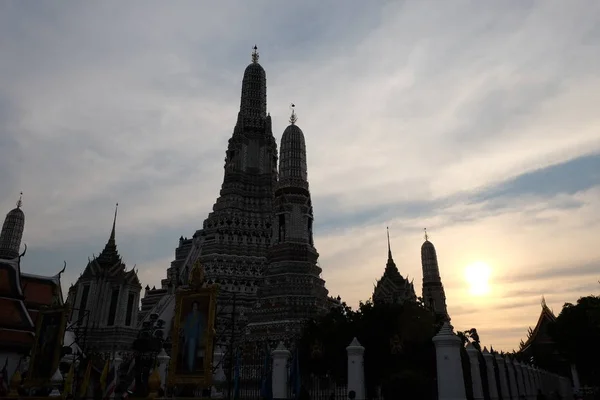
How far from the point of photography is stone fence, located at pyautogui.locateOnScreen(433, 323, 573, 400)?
18.0 metres

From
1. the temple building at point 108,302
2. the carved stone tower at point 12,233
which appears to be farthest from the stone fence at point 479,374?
the carved stone tower at point 12,233

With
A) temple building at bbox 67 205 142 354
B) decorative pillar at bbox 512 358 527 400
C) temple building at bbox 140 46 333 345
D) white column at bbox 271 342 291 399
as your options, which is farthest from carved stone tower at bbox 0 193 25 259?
decorative pillar at bbox 512 358 527 400

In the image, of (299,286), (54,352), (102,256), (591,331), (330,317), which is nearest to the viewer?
(54,352)

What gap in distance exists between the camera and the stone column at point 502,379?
27.1 meters

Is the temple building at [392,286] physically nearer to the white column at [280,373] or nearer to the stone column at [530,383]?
the stone column at [530,383]

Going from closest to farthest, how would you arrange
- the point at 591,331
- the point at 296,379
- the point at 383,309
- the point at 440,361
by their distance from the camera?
the point at 440,361 < the point at 296,379 < the point at 383,309 < the point at 591,331

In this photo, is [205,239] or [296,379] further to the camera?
[205,239]

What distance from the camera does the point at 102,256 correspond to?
6231 cm

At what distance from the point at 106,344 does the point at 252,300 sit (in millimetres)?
17107

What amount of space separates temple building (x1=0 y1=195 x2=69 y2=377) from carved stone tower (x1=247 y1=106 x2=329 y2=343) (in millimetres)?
19789

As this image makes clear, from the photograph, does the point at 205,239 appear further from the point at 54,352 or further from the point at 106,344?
the point at 54,352

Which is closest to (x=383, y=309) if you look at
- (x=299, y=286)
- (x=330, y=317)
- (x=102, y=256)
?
(x=330, y=317)

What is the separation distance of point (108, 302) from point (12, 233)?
1586 inches

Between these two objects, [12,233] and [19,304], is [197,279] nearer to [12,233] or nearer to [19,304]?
[19,304]
